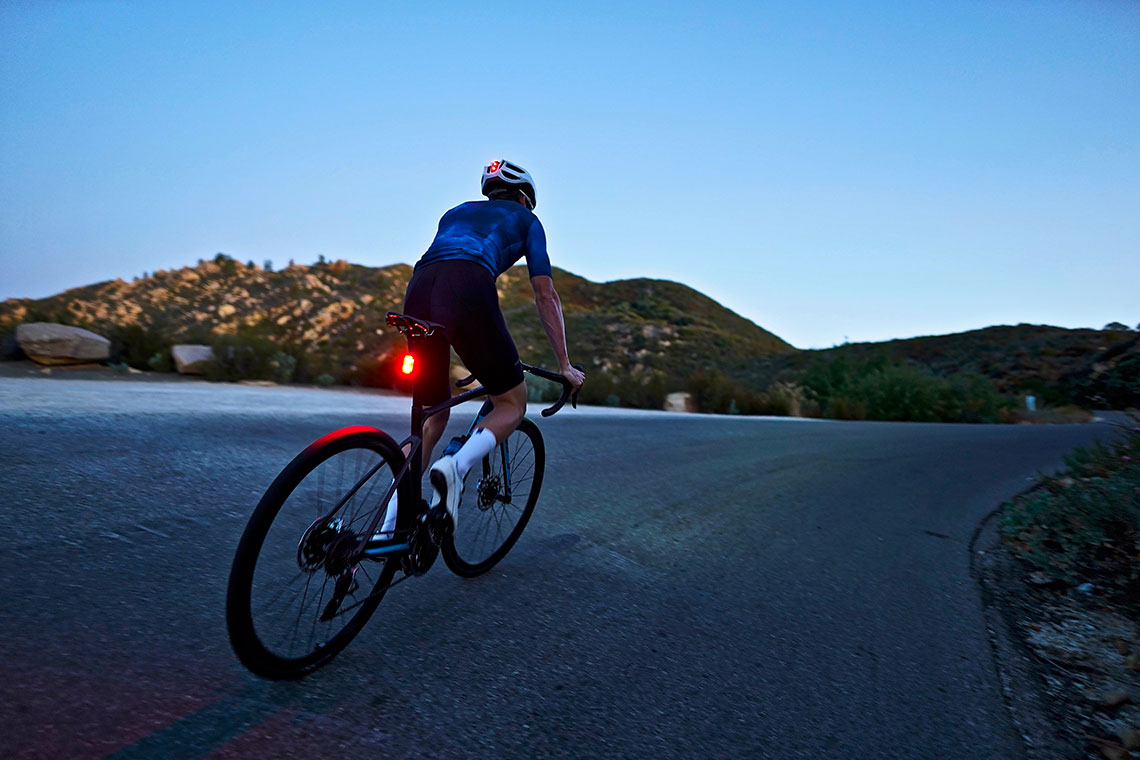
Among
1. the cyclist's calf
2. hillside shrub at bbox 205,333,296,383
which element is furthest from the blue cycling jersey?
hillside shrub at bbox 205,333,296,383

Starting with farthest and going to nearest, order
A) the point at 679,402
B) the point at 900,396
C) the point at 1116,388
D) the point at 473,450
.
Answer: the point at 900,396 < the point at 679,402 < the point at 1116,388 < the point at 473,450

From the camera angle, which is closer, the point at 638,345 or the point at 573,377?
the point at 573,377

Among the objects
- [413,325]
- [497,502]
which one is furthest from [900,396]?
[413,325]

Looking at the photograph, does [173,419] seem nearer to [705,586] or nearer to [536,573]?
[536,573]

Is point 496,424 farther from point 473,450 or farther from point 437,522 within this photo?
point 437,522

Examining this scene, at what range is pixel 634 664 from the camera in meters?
3.02

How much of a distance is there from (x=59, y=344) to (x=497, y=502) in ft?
44.7

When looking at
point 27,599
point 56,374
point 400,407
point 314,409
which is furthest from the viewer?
point 56,374

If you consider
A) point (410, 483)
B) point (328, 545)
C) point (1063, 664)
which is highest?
point (410, 483)

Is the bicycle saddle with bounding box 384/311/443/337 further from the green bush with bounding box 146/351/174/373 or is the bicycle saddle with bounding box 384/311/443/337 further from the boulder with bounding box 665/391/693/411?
the boulder with bounding box 665/391/693/411

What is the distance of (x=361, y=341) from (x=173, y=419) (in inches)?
460

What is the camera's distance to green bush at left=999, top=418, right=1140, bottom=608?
179 inches

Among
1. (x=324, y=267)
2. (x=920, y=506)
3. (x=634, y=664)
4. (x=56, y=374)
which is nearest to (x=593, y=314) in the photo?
(x=324, y=267)

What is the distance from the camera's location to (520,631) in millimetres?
3213
